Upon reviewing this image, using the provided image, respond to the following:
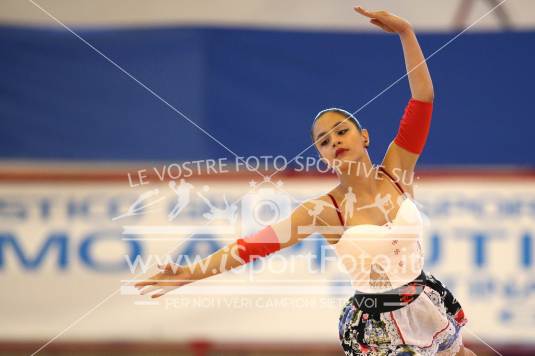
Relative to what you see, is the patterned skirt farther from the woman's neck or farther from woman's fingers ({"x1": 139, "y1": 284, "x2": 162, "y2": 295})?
woman's fingers ({"x1": 139, "y1": 284, "x2": 162, "y2": 295})

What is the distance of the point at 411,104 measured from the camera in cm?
205

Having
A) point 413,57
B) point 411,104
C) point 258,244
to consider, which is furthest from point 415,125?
point 258,244

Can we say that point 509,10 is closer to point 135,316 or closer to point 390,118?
point 390,118

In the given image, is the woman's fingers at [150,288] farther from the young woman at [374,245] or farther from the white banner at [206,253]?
the white banner at [206,253]

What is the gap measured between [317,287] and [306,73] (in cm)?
89

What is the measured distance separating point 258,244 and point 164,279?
254 millimetres

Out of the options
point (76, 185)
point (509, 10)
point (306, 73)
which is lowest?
point (76, 185)

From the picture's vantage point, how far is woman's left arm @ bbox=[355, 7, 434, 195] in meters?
2.02

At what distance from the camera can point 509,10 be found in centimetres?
335

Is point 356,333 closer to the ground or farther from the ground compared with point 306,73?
closer to the ground

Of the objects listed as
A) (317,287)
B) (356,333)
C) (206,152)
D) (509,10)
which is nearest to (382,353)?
(356,333)

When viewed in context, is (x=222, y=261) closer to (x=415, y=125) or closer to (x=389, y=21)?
(x=415, y=125)

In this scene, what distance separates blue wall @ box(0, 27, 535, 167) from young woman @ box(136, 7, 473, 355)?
118cm

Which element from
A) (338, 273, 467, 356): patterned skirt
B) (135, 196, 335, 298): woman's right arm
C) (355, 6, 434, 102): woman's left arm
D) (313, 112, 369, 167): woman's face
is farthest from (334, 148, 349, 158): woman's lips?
(338, 273, 467, 356): patterned skirt
